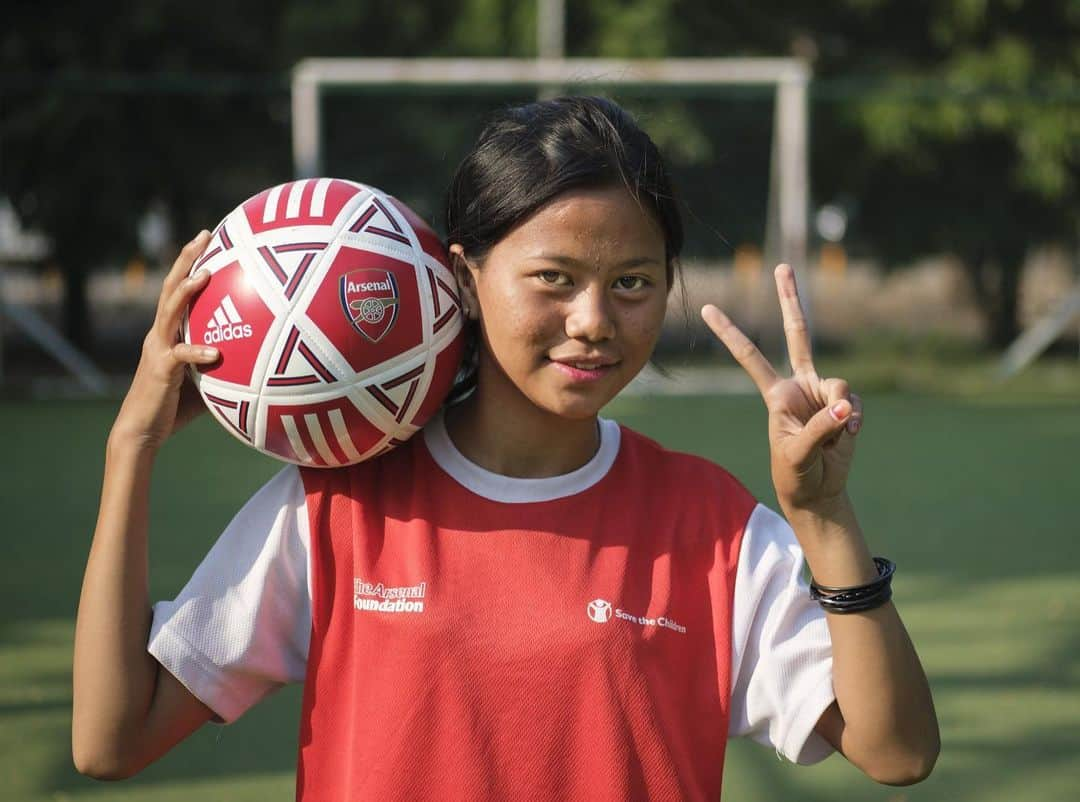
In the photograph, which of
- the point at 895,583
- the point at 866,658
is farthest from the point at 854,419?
the point at 895,583

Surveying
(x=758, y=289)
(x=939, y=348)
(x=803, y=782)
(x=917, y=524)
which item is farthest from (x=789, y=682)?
(x=939, y=348)

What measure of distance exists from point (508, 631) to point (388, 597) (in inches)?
6.4

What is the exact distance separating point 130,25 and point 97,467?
8.05m

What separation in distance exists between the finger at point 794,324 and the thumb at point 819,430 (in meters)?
0.11

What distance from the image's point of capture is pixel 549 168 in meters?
1.80

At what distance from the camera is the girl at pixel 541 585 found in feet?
5.58

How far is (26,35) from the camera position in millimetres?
14594

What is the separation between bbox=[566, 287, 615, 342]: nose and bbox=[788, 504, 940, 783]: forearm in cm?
34

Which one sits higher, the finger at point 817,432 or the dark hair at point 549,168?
the dark hair at point 549,168

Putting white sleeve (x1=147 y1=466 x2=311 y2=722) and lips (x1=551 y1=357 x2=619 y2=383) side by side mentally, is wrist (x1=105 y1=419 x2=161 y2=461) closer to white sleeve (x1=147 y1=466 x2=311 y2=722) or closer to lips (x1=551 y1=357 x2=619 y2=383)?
white sleeve (x1=147 y1=466 x2=311 y2=722)

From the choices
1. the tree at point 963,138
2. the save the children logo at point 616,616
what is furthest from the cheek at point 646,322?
the tree at point 963,138

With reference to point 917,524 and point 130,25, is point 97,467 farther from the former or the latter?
point 130,25

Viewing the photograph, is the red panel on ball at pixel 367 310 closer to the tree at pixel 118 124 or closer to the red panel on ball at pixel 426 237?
the red panel on ball at pixel 426 237

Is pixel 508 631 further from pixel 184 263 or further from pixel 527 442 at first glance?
pixel 184 263
